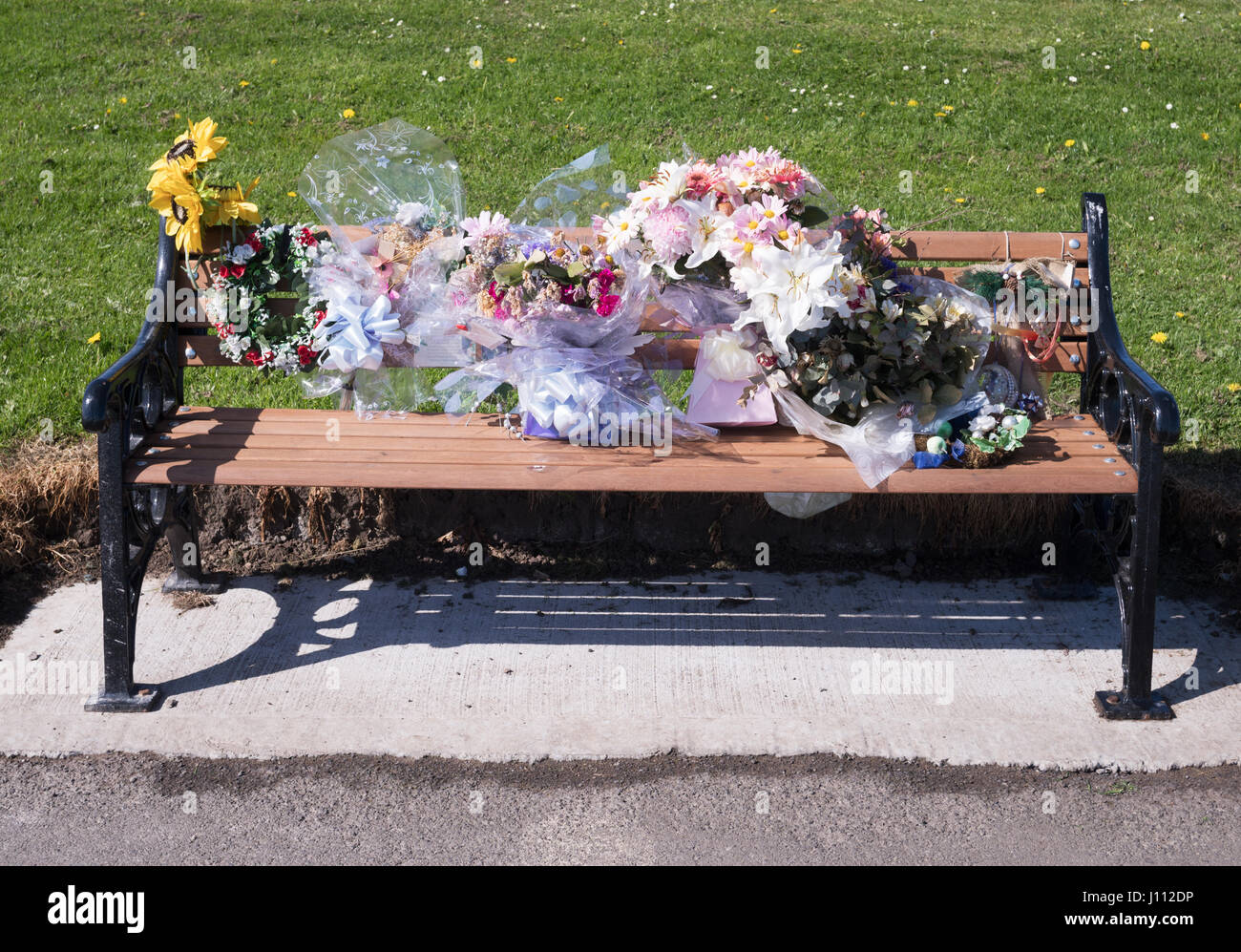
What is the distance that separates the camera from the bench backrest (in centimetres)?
363

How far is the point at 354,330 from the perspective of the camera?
348 centimetres

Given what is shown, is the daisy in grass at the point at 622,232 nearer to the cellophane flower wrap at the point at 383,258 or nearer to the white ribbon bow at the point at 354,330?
the cellophane flower wrap at the point at 383,258

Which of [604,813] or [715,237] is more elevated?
[715,237]

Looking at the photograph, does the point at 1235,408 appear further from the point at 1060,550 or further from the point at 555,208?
the point at 555,208

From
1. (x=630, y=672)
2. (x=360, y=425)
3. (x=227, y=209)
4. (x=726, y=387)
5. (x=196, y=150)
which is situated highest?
(x=196, y=150)

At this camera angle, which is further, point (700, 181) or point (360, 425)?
point (360, 425)

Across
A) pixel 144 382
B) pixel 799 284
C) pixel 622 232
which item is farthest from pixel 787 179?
pixel 144 382

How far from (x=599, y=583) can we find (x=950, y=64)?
447 centimetres

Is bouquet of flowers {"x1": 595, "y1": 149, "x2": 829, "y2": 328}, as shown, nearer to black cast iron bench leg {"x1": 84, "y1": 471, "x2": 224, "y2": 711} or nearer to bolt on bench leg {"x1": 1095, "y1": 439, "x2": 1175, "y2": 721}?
bolt on bench leg {"x1": 1095, "y1": 439, "x2": 1175, "y2": 721}

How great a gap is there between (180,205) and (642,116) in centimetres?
325

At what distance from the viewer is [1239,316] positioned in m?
4.91

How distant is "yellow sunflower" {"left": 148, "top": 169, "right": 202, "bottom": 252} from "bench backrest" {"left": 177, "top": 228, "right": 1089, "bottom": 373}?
14 centimetres

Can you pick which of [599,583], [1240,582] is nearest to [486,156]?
[599,583]

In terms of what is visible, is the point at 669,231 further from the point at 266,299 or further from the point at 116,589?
the point at 116,589
